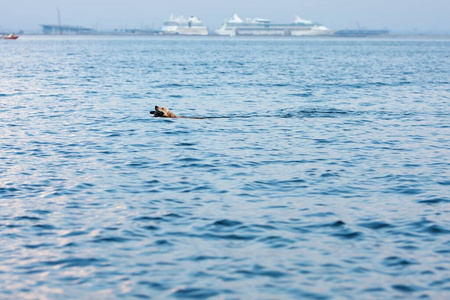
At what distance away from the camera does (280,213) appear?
10.8 m

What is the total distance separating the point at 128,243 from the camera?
9.33 metres

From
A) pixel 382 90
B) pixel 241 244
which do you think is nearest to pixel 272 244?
pixel 241 244

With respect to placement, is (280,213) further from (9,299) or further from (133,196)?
(9,299)

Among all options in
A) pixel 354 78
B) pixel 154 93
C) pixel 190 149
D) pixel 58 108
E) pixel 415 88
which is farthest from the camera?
pixel 354 78

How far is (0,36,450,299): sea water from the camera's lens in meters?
7.98

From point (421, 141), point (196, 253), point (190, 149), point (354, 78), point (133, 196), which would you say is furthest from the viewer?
point (354, 78)

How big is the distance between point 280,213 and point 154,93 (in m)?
24.9

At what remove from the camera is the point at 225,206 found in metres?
11.3

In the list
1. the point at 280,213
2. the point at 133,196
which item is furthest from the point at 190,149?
the point at 280,213

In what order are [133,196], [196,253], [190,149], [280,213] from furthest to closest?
[190,149], [133,196], [280,213], [196,253]

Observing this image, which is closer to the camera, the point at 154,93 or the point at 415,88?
the point at 154,93

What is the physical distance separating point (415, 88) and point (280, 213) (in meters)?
29.7

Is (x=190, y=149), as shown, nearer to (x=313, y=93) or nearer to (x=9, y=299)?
(x=9, y=299)

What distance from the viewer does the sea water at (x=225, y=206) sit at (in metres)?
7.98
